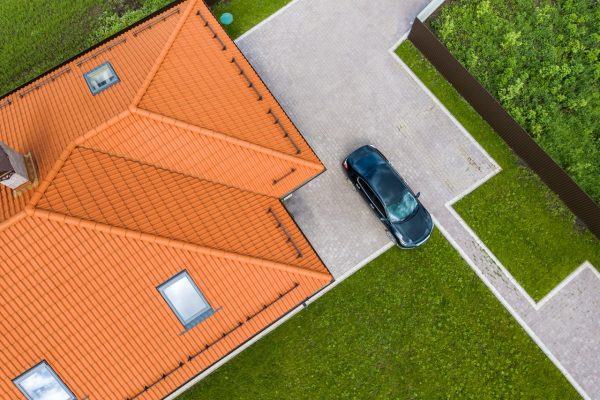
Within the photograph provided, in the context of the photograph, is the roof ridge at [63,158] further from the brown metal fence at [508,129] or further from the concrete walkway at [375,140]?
the brown metal fence at [508,129]

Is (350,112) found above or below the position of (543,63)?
above

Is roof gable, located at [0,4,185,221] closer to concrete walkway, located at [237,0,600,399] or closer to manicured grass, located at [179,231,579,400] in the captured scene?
concrete walkway, located at [237,0,600,399]

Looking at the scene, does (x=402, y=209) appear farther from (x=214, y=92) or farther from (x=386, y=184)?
(x=214, y=92)

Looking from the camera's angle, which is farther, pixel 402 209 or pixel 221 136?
pixel 402 209

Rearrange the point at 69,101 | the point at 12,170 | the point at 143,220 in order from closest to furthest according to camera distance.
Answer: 1. the point at 12,170
2. the point at 143,220
3. the point at 69,101

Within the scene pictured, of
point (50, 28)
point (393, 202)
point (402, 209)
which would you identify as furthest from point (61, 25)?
point (402, 209)

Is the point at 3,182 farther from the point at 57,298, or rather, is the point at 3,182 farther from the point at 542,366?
the point at 542,366

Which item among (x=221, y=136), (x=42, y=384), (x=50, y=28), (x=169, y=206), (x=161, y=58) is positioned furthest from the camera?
(x=50, y=28)

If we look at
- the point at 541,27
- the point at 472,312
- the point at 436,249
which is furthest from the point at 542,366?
the point at 541,27
